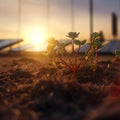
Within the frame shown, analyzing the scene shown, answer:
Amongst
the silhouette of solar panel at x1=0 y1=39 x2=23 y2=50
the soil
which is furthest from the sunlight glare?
the soil

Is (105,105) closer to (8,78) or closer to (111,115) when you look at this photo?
(111,115)

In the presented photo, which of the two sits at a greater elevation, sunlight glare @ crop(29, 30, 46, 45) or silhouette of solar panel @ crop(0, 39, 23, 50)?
sunlight glare @ crop(29, 30, 46, 45)

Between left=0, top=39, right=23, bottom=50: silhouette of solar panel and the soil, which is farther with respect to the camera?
left=0, top=39, right=23, bottom=50: silhouette of solar panel

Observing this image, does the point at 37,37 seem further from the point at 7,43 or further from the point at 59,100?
the point at 59,100

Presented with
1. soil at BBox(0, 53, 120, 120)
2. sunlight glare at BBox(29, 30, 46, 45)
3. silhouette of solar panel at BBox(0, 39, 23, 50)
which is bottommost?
soil at BBox(0, 53, 120, 120)

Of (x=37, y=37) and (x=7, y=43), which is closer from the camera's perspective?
(x=7, y=43)

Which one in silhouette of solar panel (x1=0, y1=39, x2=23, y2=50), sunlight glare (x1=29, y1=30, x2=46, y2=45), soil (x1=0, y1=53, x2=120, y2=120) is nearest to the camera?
soil (x1=0, y1=53, x2=120, y2=120)

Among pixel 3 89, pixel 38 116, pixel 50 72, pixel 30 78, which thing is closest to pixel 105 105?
pixel 38 116

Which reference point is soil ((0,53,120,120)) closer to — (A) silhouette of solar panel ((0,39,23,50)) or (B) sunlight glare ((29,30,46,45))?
(A) silhouette of solar panel ((0,39,23,50))

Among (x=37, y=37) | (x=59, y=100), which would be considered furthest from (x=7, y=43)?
(x=59, y=100)

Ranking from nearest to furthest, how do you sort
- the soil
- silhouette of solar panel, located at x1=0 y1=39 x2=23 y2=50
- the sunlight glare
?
the soil → silhouette of solar panel, located at x1=0 y1=39 x2=23 y2=50 → the sunlight glare

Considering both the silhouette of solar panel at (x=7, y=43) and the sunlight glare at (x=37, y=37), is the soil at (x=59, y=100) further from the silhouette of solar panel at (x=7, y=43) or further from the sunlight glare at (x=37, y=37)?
the sunlight glare at (x=37, y=37)
